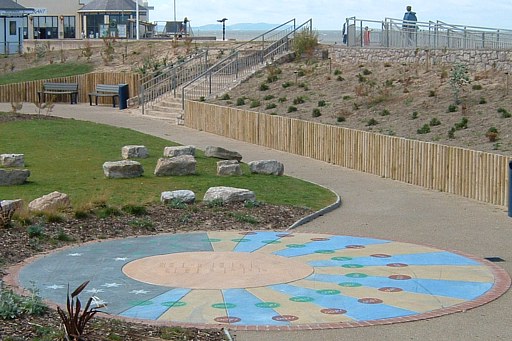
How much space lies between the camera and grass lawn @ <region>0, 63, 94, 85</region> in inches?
2131

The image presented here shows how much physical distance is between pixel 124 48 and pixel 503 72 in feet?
107

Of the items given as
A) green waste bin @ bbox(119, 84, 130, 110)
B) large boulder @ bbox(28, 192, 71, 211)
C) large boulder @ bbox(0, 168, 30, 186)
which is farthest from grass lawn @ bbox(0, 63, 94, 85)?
large boulder @ bbox(28, 192, 71, 211)

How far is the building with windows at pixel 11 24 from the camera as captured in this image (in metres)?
72.1

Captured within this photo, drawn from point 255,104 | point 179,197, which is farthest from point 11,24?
point 179,197

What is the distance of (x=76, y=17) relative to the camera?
8581cm

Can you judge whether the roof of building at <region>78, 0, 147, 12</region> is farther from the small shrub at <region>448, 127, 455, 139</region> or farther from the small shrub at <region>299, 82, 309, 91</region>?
the small shrub at <region>448, 127, 455, 139</region>

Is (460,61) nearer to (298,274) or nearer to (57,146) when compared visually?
(57,146)

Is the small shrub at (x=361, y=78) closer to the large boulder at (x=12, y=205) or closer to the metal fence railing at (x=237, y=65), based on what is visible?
the metal fence railing at (x=237, y=65)

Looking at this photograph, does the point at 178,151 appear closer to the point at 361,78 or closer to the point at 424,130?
the point at 424,130

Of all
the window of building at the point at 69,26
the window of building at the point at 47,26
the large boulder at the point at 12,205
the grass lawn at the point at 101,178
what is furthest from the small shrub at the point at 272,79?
the window of building at the point at 47,26

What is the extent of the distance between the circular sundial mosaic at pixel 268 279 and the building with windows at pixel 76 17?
61.8 m

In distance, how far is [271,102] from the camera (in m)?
37.8

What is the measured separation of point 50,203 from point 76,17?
70.2 m

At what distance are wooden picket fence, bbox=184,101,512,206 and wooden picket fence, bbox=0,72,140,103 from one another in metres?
15.4
